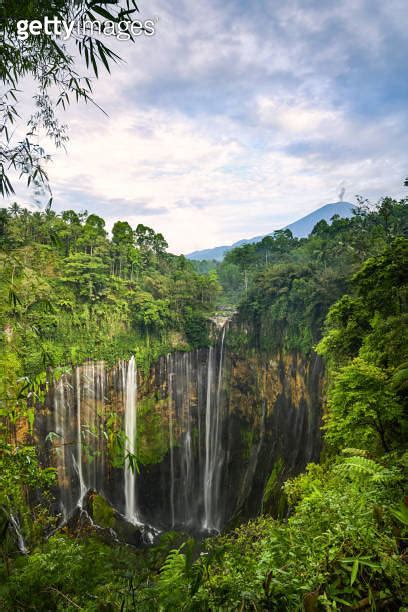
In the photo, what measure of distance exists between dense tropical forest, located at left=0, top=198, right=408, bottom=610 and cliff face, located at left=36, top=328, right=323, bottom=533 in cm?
116

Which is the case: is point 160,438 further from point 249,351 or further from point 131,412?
point 249,351

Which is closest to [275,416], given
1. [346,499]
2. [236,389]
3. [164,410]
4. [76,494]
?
[236,389]

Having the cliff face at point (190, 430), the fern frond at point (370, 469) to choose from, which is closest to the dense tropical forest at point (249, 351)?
the fern frond at point (370, 469)

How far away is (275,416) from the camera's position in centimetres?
1634

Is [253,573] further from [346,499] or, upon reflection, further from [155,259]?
[155,259]

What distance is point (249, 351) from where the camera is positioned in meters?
18.8

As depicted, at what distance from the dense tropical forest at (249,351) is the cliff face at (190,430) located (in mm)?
1162

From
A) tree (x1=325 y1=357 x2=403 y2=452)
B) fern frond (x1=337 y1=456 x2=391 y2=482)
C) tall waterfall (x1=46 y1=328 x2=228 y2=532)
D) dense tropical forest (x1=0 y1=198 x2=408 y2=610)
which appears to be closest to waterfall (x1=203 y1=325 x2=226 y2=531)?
tall waterfall (x1=46 y1=328 x2=228 y2=532)

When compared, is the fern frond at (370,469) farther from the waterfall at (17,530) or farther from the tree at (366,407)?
the waterfall at (17,530)

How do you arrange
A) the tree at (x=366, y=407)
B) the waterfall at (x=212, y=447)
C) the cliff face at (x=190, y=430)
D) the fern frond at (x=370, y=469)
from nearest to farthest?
the fern frond at (x=370, y=469), the tree at (x=366, y=407), the cliff face at (x=190, y=430), the waterfall at (x=212, y=447)

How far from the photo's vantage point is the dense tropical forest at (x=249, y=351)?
155cm

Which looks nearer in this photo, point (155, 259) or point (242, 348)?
point (242, 348)

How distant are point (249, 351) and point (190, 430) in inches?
242

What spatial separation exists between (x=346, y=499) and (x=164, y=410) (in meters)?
18.0
